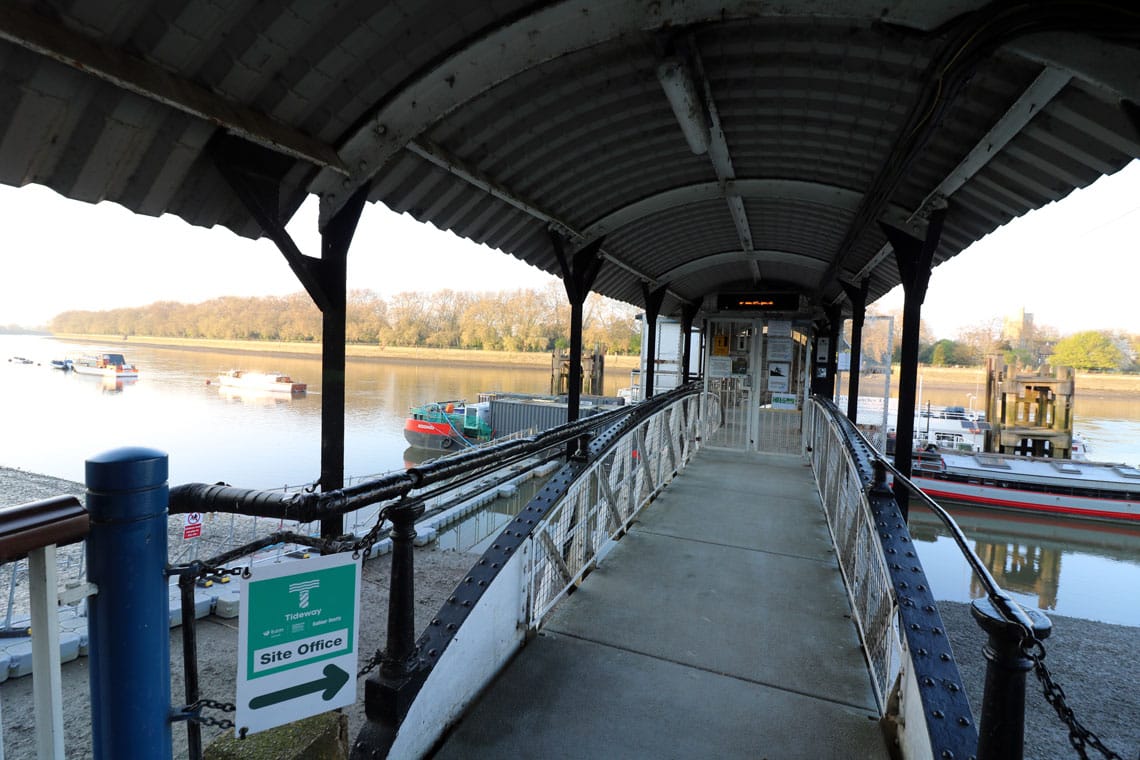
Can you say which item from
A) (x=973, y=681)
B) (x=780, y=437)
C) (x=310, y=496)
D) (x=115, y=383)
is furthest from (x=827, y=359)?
(x=115, y=383)

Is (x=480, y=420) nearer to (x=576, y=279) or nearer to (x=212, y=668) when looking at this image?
(x=212, y=668)

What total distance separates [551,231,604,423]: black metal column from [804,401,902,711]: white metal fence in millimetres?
2627

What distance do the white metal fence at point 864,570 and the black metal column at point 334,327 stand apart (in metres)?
3.11

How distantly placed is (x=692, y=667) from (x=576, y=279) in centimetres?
414

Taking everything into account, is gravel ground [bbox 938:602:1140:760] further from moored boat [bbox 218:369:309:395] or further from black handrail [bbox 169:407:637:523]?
moored boat [bbox 218:369:309:395]

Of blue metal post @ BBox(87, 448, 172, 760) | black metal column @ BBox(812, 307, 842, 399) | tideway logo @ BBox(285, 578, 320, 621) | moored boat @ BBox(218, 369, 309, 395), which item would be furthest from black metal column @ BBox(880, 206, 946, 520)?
moored boat @ BBox(218, 369, 309, 395)

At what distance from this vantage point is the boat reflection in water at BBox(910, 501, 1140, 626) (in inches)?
566

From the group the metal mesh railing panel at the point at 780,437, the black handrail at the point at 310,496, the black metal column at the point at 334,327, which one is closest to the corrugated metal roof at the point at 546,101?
the black metal column at the point at 334,327

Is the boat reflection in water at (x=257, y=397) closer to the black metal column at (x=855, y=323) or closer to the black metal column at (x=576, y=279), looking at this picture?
the black metal column at (x=576, y=279)

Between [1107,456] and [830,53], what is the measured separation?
42.0m

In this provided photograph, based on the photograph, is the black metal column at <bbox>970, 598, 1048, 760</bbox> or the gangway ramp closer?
the black metal column at <bbox>970, 598, 1048, 760</bbox>

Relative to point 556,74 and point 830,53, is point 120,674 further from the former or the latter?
point 830,53

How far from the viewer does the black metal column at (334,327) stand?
3674 millimetres

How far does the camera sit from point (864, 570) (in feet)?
11.3
